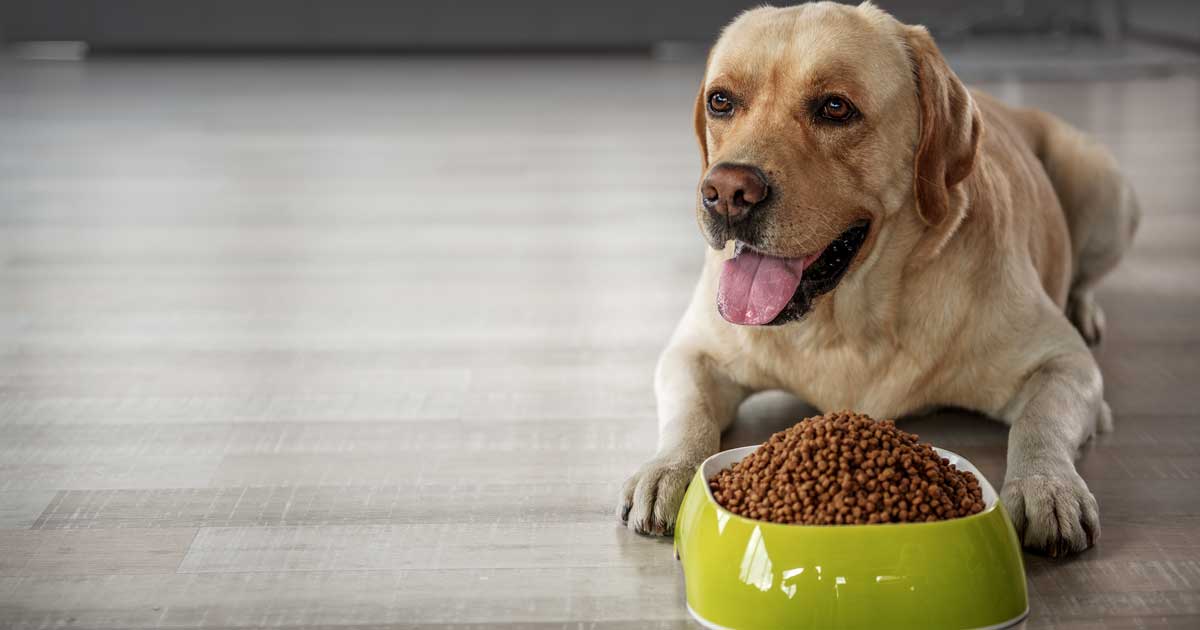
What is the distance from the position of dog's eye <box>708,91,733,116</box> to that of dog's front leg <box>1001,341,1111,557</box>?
0.70 meters

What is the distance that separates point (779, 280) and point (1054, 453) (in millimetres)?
504

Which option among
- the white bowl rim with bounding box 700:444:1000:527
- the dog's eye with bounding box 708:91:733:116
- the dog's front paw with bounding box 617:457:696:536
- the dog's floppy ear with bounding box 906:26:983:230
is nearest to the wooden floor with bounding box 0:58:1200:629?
the dog's front paw with bounding box 617:457:696:536

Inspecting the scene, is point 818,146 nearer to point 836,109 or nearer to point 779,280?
point 836,109

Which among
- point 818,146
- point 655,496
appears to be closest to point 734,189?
point 818,146

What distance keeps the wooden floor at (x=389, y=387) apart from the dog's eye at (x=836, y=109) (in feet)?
2.11

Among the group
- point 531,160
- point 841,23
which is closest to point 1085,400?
point 841,23

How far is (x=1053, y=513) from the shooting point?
187cm

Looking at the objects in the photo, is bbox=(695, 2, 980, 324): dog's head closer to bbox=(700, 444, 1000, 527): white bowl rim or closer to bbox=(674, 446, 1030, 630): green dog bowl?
bbox=(700, 444, 1000, 527): white bowl rim

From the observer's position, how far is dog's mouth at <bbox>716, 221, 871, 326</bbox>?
6.78ft

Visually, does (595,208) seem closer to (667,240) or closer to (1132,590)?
(667,240)

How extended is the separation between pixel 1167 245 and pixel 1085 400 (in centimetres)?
188

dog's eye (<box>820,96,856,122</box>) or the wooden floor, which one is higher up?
dog's eye (<box>820,96,856,122</box>)

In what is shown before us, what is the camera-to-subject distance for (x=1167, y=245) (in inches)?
151

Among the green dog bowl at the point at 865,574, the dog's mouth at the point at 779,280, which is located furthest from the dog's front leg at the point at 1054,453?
the dog's mouth at the point at 779,280
